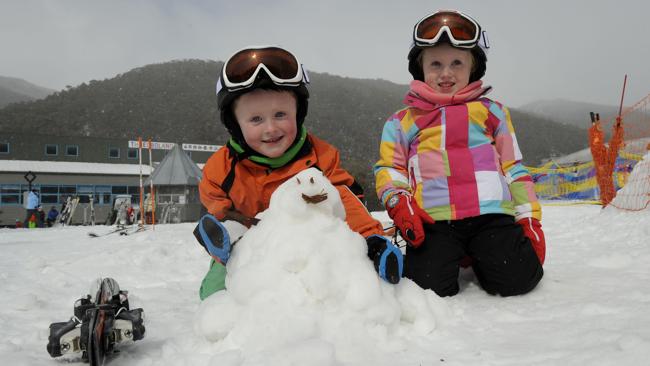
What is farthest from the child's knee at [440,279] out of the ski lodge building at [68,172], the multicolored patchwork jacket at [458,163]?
the ski lodge building at [68,172]

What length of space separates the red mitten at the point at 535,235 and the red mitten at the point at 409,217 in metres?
0.57

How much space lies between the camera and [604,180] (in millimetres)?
9164

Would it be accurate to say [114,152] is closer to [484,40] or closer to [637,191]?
[637,191]

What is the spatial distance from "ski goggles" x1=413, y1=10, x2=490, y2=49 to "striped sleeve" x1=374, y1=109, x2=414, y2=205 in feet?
1.61

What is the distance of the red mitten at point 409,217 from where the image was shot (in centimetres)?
229

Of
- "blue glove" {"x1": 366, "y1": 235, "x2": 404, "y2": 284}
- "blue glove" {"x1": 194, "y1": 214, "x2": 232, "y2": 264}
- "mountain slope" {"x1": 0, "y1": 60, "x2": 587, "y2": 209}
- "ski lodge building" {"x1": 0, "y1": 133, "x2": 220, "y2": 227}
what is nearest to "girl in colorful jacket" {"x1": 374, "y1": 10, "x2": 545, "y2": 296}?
"blue glove" {"x1": 366, "y1": 235, "x2": 404, "y2": 284}

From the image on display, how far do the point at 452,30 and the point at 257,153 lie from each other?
1.42 metres

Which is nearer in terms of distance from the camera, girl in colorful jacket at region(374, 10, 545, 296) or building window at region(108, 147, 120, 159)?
girl in colorful jacket at region(374, 10, 545, 296)

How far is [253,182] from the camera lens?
7.32ft

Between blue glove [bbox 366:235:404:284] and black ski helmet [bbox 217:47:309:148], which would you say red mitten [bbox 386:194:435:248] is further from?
black ski helmet [bbox 217:47:309:148]

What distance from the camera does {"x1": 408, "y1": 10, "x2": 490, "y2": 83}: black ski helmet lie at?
8.35 feet

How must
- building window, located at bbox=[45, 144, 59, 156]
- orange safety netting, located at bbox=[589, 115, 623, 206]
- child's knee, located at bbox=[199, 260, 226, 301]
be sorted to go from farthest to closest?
building window, located at bbox=[45, 144, 59, 156] < orange safety netting, located at bbox=[589, 115, 623, 206] < child's knee, located at bbox=[199, 260, 226, 301]

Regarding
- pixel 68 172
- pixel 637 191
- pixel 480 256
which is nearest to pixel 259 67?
pixel 480 256

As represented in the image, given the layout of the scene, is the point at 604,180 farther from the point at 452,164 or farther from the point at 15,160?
the point at 15,160
